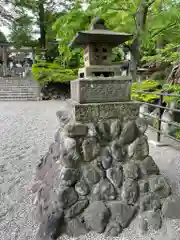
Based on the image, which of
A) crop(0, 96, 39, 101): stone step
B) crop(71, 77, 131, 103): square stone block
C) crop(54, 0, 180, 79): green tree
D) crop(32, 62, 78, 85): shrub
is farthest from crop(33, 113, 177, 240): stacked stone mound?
crop(0, 96, 39, 101): stone step

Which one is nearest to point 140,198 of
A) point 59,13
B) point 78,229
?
point 78,229

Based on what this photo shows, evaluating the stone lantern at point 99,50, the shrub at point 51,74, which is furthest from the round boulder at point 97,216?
the shrub at point 51,74

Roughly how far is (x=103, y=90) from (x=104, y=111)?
202 mm

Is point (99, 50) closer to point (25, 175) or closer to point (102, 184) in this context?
Result: point (102, 184)

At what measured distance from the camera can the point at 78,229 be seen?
172 centimetres

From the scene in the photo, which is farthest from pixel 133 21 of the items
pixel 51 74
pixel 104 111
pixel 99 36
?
pixel 51 74

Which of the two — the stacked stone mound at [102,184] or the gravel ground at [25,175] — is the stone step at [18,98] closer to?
the gravel ground at [25,175]

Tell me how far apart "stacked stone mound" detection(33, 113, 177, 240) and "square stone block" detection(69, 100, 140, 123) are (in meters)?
0.06

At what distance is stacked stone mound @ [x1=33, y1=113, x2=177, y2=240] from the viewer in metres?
1.74

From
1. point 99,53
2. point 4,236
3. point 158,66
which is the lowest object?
point 4,236

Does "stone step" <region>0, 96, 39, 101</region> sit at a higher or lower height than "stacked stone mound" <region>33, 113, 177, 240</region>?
higher

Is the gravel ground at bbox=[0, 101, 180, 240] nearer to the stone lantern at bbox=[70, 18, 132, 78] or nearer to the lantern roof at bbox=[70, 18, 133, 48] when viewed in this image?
the stone lantern at bbox=[70, 18, 132, 78]

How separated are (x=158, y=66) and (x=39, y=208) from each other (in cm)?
926

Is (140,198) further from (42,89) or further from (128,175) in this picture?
(42,89)
